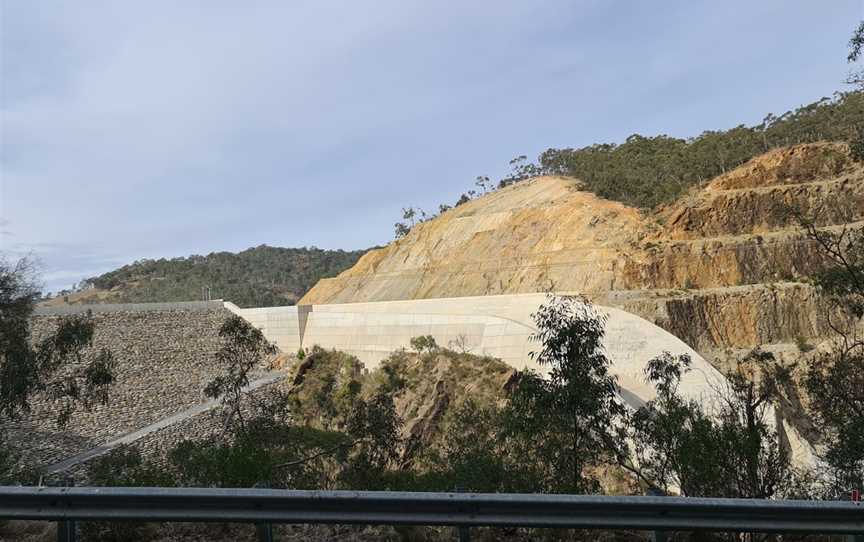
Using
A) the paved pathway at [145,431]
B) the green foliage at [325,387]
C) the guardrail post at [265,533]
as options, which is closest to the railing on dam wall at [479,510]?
the guardrail post at [265,533]

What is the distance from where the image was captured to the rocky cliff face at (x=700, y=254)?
28.8 meters

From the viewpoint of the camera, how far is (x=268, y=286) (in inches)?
4269

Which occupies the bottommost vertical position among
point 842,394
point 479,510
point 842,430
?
point 842,430

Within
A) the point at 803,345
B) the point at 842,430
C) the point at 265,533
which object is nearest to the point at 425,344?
the point at 803,345

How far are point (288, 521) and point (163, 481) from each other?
4515 mm

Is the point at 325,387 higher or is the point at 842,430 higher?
the point at 842,430

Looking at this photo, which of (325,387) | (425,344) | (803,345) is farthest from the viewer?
(325,387)

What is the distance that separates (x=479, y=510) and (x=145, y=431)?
32.6 meters

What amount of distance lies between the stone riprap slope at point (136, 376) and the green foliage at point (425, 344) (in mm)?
14330

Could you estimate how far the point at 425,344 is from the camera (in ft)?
102

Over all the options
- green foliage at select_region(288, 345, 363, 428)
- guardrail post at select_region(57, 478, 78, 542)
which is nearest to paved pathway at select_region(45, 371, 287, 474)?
green foliage at select_region(288, 345, 363, 428)

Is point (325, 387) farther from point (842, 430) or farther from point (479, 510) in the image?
point (479, 510)

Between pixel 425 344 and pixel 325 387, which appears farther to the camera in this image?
pixel 325 387

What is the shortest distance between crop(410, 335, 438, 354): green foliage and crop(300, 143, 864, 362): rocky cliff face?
771cm
